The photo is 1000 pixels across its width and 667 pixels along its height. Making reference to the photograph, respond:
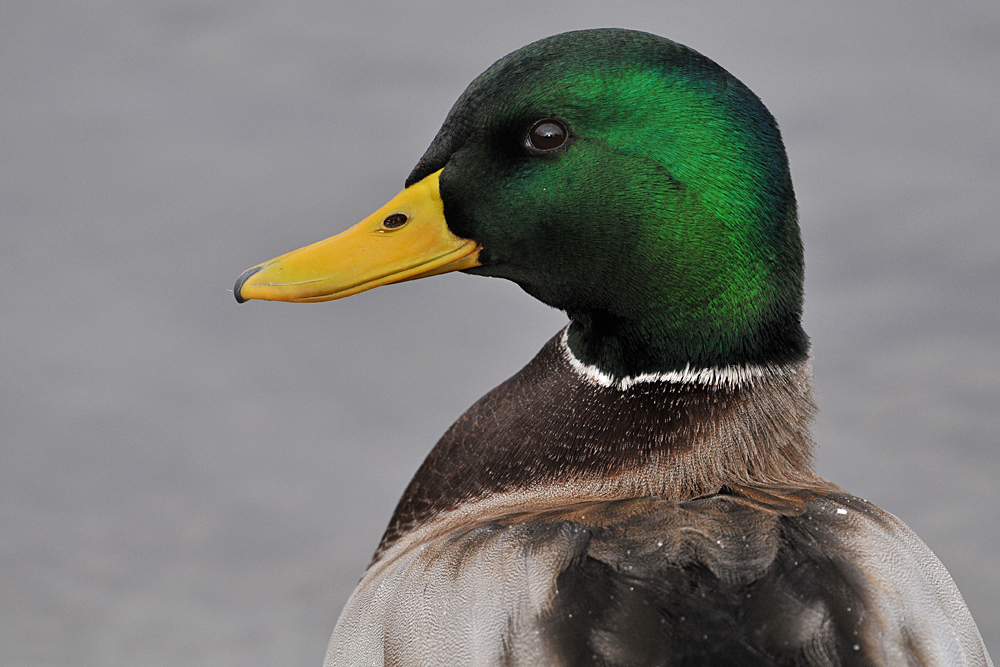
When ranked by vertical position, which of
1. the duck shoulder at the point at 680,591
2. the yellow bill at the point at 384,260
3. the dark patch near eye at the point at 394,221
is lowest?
the duck shoulder at the point at 680,591

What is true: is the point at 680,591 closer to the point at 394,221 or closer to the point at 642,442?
the point at 642,442

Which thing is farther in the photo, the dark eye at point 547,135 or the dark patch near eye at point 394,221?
the dark patch near eye at point 394,221

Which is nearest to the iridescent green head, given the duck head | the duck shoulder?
the duck head

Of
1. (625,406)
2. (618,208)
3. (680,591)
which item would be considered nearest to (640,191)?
(618,208)

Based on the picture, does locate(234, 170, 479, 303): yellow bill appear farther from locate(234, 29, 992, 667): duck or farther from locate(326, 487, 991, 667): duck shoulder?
locate(326, 487, 991, 667): duck shoulder

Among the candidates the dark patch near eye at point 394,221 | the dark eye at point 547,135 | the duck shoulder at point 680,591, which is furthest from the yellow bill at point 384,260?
the duck shoulder at point 680,591

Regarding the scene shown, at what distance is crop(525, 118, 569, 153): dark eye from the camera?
1562mm

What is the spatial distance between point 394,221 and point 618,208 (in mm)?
302

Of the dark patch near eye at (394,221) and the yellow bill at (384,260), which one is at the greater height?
the dark patch near eye at (394,221)

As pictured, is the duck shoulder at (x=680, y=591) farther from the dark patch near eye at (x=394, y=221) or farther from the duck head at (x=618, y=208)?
the dark patch near eye at (x=394, y=221)

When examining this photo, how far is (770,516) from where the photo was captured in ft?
4.62

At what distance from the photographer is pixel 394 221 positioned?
1.68 m

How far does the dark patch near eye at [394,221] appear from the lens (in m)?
1.67

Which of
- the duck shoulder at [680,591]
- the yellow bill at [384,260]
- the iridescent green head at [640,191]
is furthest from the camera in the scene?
the yellow bill at [384,260]
